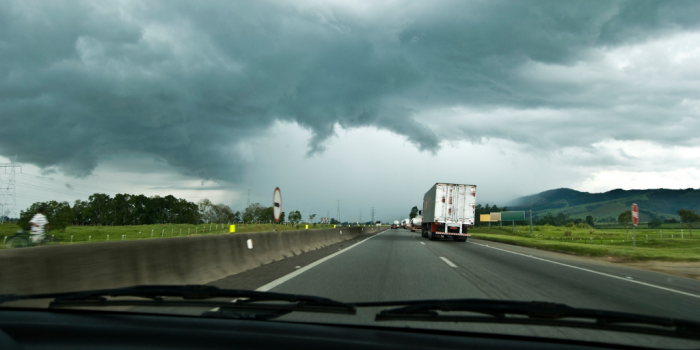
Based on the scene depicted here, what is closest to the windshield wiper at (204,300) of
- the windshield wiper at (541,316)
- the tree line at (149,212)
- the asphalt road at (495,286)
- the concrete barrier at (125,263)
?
the windshield wiper at (541,316)

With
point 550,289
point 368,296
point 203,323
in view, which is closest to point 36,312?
point 203,323

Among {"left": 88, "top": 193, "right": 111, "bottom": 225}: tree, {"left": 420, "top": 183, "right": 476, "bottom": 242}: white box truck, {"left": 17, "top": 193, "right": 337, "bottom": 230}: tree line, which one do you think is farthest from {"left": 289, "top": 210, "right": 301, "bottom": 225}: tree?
{"left": 420, "top": 183, "right": 476, "bottom": 242}: white box truck

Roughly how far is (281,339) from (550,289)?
6622 mm

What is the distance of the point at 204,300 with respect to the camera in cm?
319

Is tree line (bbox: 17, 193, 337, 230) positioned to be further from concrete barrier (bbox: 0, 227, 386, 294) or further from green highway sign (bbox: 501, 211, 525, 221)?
concrete barrier (bbox: 0, 227, 386, 294)

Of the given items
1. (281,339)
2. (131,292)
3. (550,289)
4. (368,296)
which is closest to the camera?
(281,339)

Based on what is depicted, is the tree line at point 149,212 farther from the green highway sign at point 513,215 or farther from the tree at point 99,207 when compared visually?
the green highway sign at point 513,215

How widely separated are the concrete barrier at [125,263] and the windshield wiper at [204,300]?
885 millimetres

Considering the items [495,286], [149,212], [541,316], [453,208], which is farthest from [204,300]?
[149,212]

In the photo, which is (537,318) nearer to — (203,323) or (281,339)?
(281,339)

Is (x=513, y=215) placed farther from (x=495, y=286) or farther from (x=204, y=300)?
(x=204, y=300)

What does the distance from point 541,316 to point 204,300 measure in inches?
94.4

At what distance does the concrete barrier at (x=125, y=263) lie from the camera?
3865 millimetres

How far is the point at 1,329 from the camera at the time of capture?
2588mm
